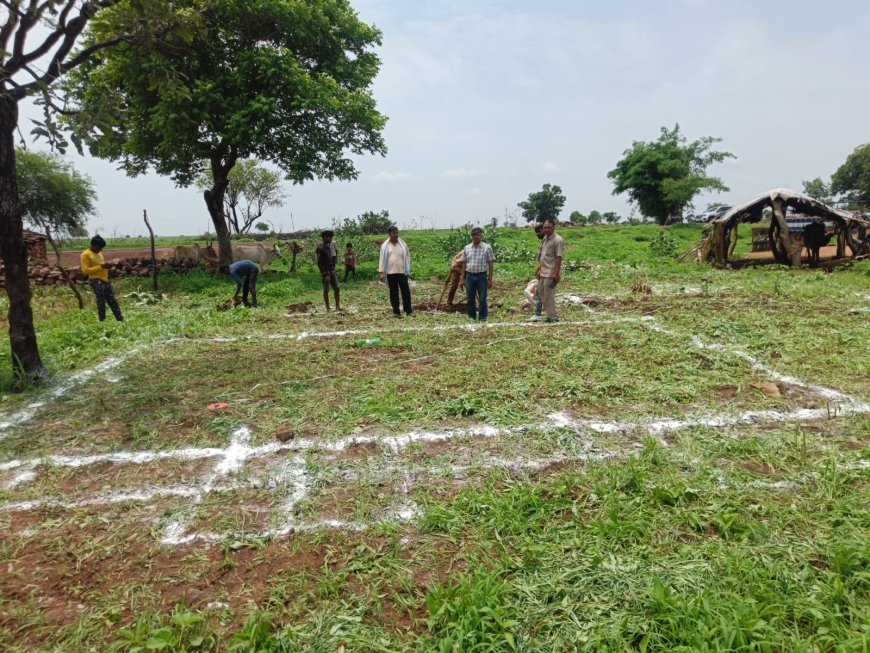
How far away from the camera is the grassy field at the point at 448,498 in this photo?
2.00 meters

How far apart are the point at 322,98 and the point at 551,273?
10103 mm

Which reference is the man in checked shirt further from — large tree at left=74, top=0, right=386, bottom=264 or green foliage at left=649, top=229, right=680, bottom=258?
green foliage at left=649, top=229, right=680, bottom=258

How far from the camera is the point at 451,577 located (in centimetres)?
224

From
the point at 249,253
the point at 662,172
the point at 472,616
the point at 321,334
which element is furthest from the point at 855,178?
the point at 472,616

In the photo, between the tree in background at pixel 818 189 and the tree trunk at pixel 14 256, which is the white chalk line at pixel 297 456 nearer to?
the tree trunk at pixel 14 256

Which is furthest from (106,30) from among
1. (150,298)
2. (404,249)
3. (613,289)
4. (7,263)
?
(613,289)

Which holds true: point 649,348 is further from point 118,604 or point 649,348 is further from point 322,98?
point 322,98

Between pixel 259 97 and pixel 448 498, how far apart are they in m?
13.8

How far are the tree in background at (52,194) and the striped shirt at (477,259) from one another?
3456 centimetres

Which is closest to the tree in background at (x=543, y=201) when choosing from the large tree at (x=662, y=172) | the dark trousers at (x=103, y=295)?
the large tree at (x=662, y=172)

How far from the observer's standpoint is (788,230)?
1522 cm

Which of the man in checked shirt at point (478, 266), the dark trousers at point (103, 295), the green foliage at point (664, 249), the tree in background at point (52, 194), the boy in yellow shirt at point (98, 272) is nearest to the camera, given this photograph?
the man in checked shirt at point (478, 266)

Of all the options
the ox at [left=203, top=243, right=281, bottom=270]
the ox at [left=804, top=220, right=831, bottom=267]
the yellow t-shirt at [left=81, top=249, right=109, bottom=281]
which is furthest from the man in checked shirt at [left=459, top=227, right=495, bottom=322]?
the ox at [left=804, top=220, right=831, bottom=267]

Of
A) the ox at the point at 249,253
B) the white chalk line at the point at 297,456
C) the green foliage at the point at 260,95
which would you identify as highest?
the green foliage at the point at 260,95
